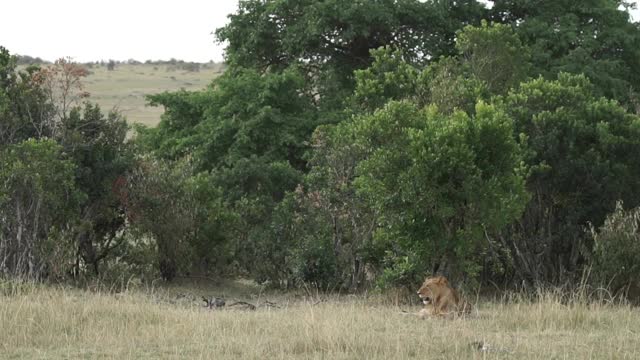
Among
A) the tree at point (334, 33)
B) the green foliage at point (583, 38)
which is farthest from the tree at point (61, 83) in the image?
the green foliage at point (583, 38)

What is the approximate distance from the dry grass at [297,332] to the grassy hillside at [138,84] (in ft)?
135

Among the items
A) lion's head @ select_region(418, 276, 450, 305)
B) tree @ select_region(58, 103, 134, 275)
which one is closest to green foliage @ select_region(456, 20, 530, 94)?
tree @ select_region(58, 103, 134, 275)

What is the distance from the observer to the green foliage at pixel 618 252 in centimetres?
1137

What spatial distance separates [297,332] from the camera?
8.05 meters

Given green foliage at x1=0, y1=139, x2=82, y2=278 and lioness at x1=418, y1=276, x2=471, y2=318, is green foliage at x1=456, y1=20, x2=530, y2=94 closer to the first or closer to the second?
lioness at x1=418, y1=276, x2=471, y2=318

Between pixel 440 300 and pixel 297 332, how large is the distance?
2.19 m

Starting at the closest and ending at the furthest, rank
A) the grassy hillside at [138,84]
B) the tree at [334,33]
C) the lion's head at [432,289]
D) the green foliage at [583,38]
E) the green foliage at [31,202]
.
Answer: the lion's head at [432,289] < the green foliage at [31,202] < the green foliage at [583,38] < the tree at [334,33] < the grassy hillside at [138,84]

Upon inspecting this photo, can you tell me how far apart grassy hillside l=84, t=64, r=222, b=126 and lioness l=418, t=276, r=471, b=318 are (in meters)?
41.4

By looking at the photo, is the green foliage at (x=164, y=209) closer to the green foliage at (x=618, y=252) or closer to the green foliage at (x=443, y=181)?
the green foliage at (x=443, y=181)

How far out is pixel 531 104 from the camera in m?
13.0

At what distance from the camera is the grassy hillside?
5712cm

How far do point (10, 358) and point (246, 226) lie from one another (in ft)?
28.7

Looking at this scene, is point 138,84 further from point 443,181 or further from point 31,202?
point 443,181

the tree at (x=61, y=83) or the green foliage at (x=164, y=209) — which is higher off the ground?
the tree at (x=61, y=83)
